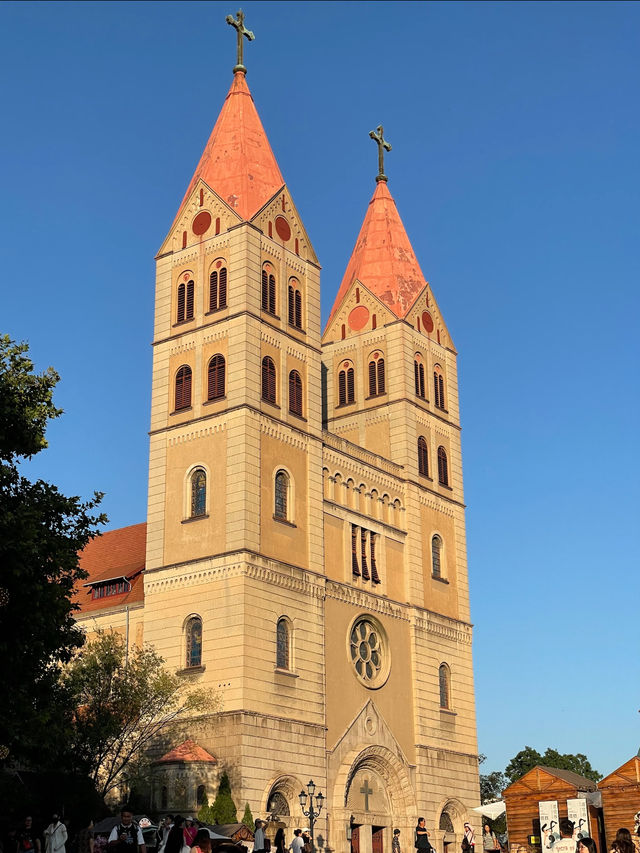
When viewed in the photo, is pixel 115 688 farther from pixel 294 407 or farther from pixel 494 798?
pixel 494 798

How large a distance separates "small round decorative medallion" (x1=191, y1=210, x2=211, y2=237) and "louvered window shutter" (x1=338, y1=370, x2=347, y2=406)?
12.9 metres

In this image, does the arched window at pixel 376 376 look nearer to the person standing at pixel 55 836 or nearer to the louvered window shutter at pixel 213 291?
the louvered window shutter at pixel 213 291

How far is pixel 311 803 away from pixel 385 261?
32290 millimetres

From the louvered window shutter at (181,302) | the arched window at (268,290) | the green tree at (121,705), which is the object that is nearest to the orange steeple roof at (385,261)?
the arched window at (268,290)

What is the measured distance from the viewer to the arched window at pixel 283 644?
155 feet

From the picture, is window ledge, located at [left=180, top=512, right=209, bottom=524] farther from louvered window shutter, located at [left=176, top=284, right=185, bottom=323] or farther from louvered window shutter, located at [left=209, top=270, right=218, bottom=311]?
louvered window shutter, located at [left=176, top=284, right=185, bottom=323]

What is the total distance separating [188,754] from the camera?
43906mm

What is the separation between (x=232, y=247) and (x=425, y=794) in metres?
25.8

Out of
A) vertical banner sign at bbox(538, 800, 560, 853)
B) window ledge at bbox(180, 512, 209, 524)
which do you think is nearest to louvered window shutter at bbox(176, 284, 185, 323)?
window ledge at bbox(180, 512, 209, 524)

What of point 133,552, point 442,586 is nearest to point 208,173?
point 133,552

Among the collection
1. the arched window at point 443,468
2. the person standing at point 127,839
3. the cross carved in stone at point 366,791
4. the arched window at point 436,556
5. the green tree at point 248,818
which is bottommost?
the person standing at point 127,839

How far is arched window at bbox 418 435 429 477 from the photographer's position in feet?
198

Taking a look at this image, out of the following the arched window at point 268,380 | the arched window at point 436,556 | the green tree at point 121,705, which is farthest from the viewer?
the arched window at point 436,556

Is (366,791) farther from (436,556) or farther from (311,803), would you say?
(436,556)
